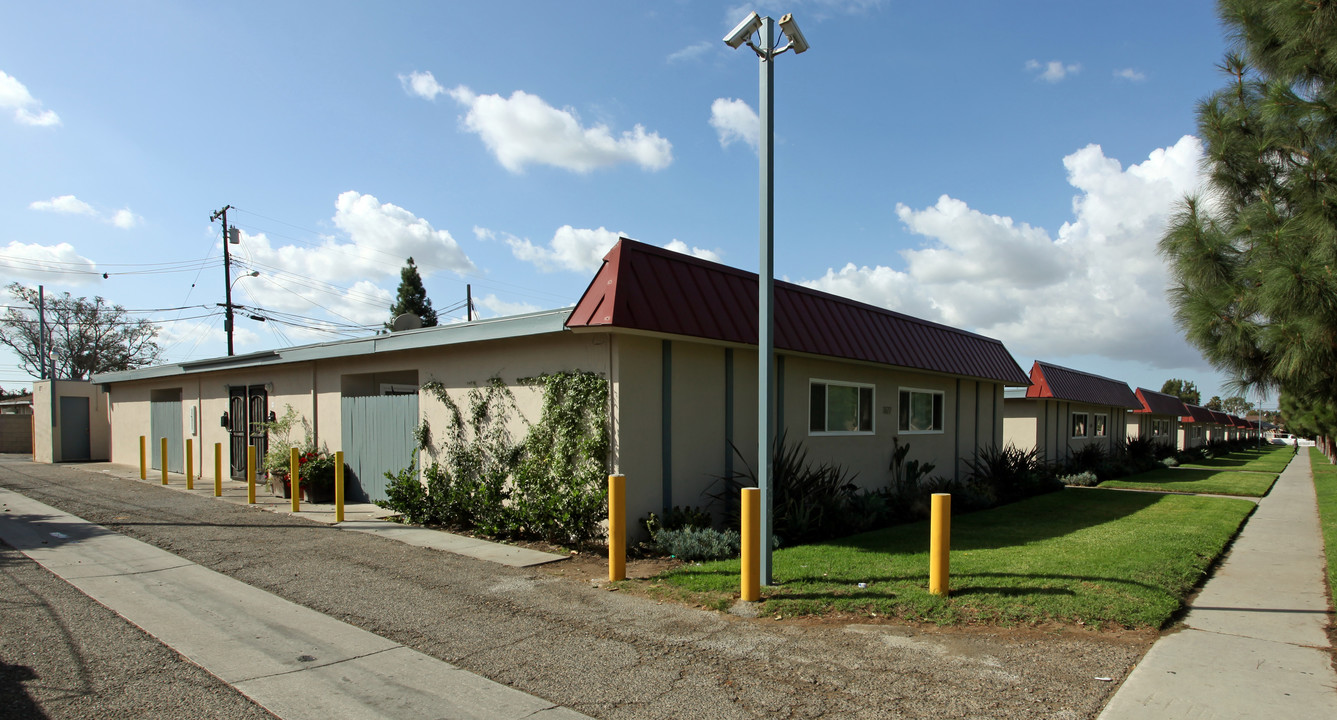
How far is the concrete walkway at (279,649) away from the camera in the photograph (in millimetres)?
4320

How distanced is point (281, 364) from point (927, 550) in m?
12.7

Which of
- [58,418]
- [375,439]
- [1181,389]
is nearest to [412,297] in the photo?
[58,418]

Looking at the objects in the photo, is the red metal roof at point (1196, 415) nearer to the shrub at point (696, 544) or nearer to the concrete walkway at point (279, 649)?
the shrub at point (696, 544)

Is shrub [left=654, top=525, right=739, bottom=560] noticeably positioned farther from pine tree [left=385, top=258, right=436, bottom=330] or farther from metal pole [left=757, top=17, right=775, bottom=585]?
pine tree [left=385, top=258, right=436, bottom=330]

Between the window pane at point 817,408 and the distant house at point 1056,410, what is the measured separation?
12.0 metres

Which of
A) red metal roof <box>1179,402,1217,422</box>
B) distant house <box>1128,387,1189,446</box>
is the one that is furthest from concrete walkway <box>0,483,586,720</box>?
red metal roof <box>1179,402,1217,422</box>

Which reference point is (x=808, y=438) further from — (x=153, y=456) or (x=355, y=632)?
(x=153, y=456)

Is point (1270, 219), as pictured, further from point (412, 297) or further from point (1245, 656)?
point (412, 297)

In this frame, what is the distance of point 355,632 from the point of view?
570 centimetres

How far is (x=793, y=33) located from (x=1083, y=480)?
1889cm

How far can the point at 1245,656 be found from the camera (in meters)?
5.26

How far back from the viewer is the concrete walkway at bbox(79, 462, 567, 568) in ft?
27.8

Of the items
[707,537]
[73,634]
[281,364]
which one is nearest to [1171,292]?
[707,537]

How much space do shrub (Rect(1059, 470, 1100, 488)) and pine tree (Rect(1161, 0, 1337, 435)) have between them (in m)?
12.9
